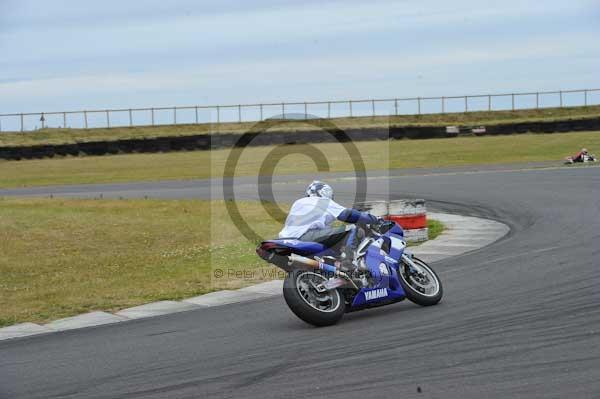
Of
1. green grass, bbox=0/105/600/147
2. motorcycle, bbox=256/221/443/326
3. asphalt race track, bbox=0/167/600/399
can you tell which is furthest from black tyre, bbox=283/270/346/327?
green grass, bbox=0/105/600/147

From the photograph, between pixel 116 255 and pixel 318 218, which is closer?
pixel 318 218

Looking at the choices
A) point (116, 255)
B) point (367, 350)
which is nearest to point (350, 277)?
point (367, 350)

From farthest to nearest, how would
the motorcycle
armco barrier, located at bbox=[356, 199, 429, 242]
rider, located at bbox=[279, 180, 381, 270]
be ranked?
armco barrier, located at bbox=[356, 199, 429, 242]
rider, located at bbox=[279, 180, 381, 270]
the motorcycle

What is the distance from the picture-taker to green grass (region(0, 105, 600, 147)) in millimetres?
60938

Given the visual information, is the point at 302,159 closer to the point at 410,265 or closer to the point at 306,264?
the point at 410,265

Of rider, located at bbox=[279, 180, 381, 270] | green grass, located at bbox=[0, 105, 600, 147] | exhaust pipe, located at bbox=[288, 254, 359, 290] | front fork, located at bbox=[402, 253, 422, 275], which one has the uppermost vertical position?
green grass, located at bbox=[0, 105, 600, 147]

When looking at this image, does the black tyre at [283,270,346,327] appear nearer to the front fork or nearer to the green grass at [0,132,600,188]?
the front fork

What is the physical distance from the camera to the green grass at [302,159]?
148ft

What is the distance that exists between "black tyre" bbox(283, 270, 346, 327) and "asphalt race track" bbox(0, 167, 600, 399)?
14 cm

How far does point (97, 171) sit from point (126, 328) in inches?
1574

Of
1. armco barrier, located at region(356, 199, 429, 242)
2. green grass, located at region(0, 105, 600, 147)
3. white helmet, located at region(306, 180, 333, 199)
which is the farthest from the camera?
green grass, located at region(0, 105, 600, 147)

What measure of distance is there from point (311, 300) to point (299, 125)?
A: 50164 mm

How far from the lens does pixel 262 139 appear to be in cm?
5862

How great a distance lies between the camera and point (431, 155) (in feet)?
160
